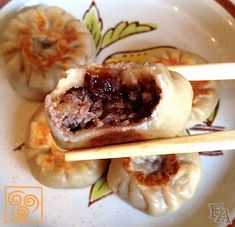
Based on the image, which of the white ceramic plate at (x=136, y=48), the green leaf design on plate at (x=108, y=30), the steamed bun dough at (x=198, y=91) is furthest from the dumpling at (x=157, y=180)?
the green leaf design on plate at (x=108, y=30)

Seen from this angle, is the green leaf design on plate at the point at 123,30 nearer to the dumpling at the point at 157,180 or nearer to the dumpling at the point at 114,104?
the dumpling at the point at 157,180

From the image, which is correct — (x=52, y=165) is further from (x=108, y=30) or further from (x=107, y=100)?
(x=108, y=30)

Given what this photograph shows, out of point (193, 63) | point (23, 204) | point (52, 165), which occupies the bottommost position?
point (23, 204)

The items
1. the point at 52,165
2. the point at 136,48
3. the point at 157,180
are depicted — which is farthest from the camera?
the point at 136,48

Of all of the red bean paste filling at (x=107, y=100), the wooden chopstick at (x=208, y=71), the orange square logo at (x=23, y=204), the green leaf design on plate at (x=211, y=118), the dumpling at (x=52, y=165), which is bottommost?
the orange square logo at (x=23, y=204)

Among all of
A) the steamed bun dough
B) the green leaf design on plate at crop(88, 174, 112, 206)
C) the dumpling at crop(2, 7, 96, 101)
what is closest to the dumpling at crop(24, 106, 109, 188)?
the green leaf design on plate at crop(88, 174, 112, 206)

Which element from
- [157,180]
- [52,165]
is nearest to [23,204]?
[52,165]

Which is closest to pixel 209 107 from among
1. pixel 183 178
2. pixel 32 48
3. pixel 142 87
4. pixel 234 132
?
pixel 183 178
